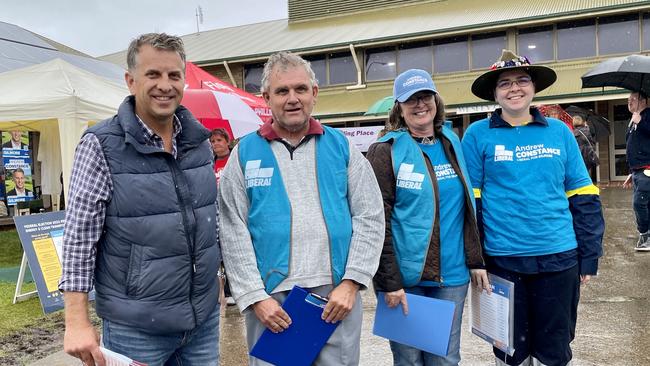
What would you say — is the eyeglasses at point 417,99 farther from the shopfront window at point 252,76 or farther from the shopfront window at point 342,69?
the shopfront window at point 252,76

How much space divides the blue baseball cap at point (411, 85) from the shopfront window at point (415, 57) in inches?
614

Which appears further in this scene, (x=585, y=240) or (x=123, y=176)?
(x=585, y=240)

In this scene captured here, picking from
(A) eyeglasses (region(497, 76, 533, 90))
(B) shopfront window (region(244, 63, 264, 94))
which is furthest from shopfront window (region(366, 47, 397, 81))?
(A) eyeglasses (region(497, 76, 533, 90))

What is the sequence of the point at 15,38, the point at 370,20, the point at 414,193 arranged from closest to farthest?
1. the point at 414,193
2. the point at 15,38
3. the point at 370,20

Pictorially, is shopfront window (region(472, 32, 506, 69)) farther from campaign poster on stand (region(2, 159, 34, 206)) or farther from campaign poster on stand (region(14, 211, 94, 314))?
campaign poster on stand (region(14, 211, 94, 314))

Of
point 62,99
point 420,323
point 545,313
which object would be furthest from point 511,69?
point 62,99

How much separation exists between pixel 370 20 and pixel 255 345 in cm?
2020

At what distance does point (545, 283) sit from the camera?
9.40 ft

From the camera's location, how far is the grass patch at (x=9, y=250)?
27.5 ft

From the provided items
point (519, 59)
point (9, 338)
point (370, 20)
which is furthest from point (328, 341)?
point (370, 20)

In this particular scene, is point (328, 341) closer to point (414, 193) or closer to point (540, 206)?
point (414, 193)

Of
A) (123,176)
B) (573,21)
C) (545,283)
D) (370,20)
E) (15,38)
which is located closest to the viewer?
(123,176)

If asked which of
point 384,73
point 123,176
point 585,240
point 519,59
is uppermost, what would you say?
point 384,73

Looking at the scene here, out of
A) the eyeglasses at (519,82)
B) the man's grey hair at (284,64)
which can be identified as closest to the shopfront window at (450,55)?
Answer: the eyeglasses at (519,82)
